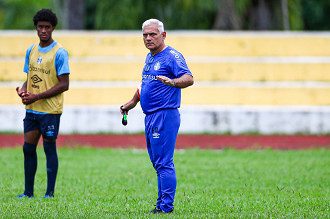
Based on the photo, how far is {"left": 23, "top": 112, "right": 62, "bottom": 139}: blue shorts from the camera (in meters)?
7.64

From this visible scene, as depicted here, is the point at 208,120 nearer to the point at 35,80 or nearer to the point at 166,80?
the point at 35,80

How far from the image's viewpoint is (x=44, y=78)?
7688 mm

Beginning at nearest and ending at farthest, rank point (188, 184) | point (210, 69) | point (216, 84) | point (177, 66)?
point (177, 66)
point (188, 184)
point (216, 84)
point (210, 69)

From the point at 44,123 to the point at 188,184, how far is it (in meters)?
2.67

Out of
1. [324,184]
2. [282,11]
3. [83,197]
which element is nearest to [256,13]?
[282,11]

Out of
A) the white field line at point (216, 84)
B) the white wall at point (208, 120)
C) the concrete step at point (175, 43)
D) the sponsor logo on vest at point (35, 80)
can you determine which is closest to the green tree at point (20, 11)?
the concrete step at point (175, 43)

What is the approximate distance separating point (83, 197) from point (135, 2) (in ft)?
56.6

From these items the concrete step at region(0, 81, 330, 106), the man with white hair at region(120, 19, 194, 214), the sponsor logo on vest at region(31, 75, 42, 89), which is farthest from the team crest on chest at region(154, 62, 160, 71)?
the concrete step at region(0, 81, 330, 106)

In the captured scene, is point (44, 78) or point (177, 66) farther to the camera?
point (44, 78)

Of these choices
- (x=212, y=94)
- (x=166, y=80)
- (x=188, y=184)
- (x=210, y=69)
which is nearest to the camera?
(x=166, y=80)

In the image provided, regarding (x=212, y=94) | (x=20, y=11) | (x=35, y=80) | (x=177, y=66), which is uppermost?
(x=20, y=11)

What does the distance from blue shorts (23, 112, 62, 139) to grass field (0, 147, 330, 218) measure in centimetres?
84

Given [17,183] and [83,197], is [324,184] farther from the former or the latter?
[17,183]

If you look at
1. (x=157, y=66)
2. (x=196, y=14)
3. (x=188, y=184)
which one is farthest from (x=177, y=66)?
(x=196, y=14)
